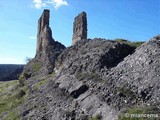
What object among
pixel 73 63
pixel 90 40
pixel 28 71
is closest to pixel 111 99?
pixel 73 63

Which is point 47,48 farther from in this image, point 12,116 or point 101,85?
point 101,85

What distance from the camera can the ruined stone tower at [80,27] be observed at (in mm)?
27391

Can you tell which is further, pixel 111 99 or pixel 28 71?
pixel 28 71

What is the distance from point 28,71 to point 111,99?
701 inches

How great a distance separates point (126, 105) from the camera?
35.1 feet

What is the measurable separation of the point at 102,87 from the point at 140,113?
10.1 ft

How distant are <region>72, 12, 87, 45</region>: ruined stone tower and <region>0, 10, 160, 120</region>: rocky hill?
8.50 metres

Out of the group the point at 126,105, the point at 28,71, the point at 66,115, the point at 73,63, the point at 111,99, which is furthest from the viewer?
the point at 28,71

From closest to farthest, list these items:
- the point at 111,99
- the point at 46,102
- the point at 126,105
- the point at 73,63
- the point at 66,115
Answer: the point at 126,105 → the point at 111,99 → the point at 66,115 → the point at 46,102 → the point at 73,63

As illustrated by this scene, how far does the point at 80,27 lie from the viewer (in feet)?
91.7

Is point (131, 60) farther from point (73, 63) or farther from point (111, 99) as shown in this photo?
point (73, 63)

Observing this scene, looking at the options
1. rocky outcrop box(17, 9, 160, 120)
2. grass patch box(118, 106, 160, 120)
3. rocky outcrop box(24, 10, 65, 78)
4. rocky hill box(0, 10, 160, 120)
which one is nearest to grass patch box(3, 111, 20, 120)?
rocky hill box(0, 10, 160, 120)

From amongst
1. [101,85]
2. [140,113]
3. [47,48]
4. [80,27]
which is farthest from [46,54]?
[140,113]

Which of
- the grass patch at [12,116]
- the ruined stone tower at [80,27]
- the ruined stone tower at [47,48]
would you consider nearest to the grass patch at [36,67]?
the ruined stone tower at [47,48]
